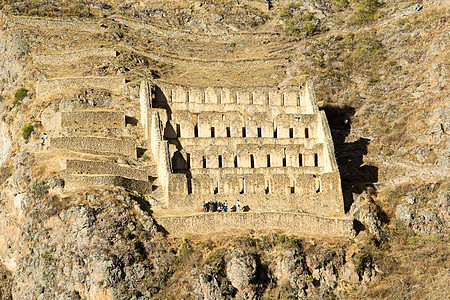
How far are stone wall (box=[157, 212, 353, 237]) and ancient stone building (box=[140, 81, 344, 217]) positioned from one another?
2258 mm

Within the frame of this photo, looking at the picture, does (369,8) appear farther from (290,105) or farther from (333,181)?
(333,181)

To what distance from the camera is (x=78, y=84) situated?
64062 mm

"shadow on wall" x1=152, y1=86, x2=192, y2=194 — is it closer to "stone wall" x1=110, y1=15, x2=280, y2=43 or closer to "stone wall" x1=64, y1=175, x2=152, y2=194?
"stone wall" x1=64, y1=175, x2=152, y2=194

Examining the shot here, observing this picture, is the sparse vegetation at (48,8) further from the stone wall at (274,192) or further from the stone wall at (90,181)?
the stone wall at (274,192)

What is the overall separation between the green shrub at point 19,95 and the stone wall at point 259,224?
19.4 metres

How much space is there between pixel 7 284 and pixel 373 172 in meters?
26.7

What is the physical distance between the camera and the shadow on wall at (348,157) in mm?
57700

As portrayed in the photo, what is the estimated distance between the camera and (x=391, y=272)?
166 ft

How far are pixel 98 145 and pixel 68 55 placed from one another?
16.5m

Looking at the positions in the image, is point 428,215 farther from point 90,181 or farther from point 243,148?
point 90,181

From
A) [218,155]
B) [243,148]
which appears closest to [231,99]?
[243,148]

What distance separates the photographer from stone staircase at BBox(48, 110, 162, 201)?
5225 centimetres

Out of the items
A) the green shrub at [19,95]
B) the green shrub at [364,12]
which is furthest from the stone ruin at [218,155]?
the green shrub at [364,12]

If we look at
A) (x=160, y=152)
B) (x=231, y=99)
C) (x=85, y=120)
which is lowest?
(x=160, y=152)
